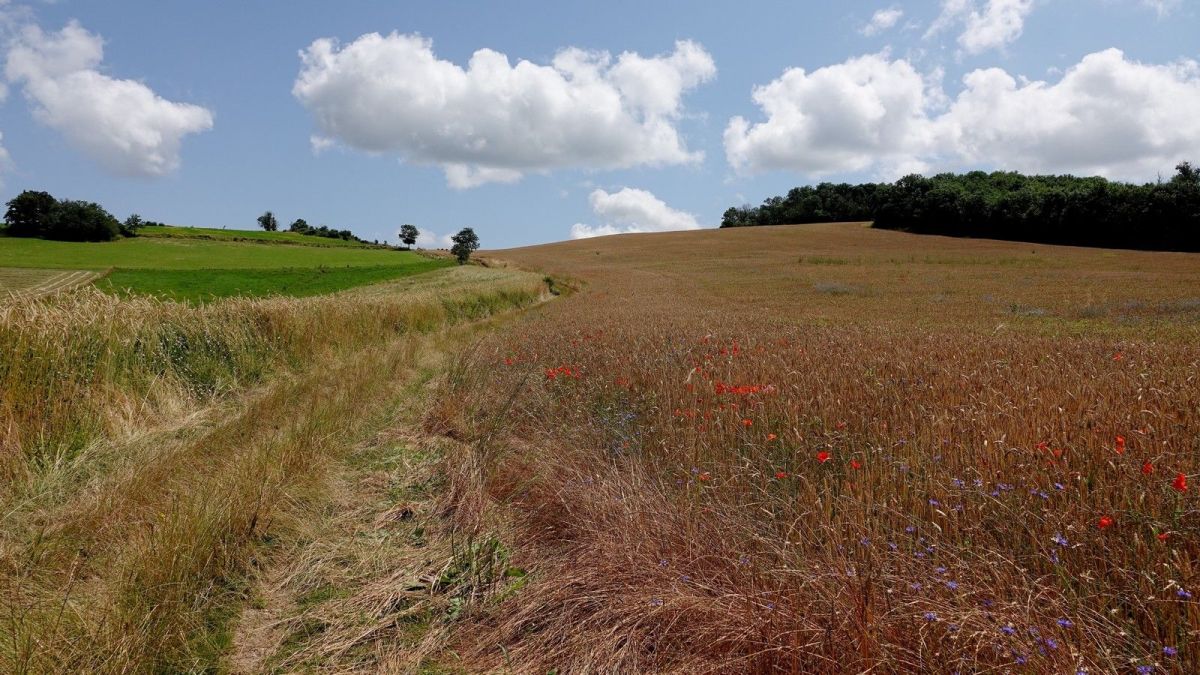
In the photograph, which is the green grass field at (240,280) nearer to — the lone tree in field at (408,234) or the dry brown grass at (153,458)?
the dry brown grass at (153,458)

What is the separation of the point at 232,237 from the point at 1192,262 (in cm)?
8953

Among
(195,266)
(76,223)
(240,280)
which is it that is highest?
(76,223)

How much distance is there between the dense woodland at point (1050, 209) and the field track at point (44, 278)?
77.1m

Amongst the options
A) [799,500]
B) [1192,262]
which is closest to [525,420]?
[799,500]

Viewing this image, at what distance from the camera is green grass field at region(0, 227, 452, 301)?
1265 inches

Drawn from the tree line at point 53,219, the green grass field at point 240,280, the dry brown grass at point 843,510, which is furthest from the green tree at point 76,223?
the dry brown grass at point 843,510

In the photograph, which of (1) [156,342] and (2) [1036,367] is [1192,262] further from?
(1) [156,342]

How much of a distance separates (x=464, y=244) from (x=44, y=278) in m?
40.5

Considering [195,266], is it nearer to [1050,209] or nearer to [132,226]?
[132,226]

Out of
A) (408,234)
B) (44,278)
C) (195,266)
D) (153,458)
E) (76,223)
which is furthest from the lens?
(408,234)

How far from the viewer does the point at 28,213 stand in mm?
52094

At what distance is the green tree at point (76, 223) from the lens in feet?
168

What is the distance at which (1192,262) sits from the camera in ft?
125

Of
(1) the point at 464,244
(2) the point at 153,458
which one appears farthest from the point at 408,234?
(2) the point at 153,458
